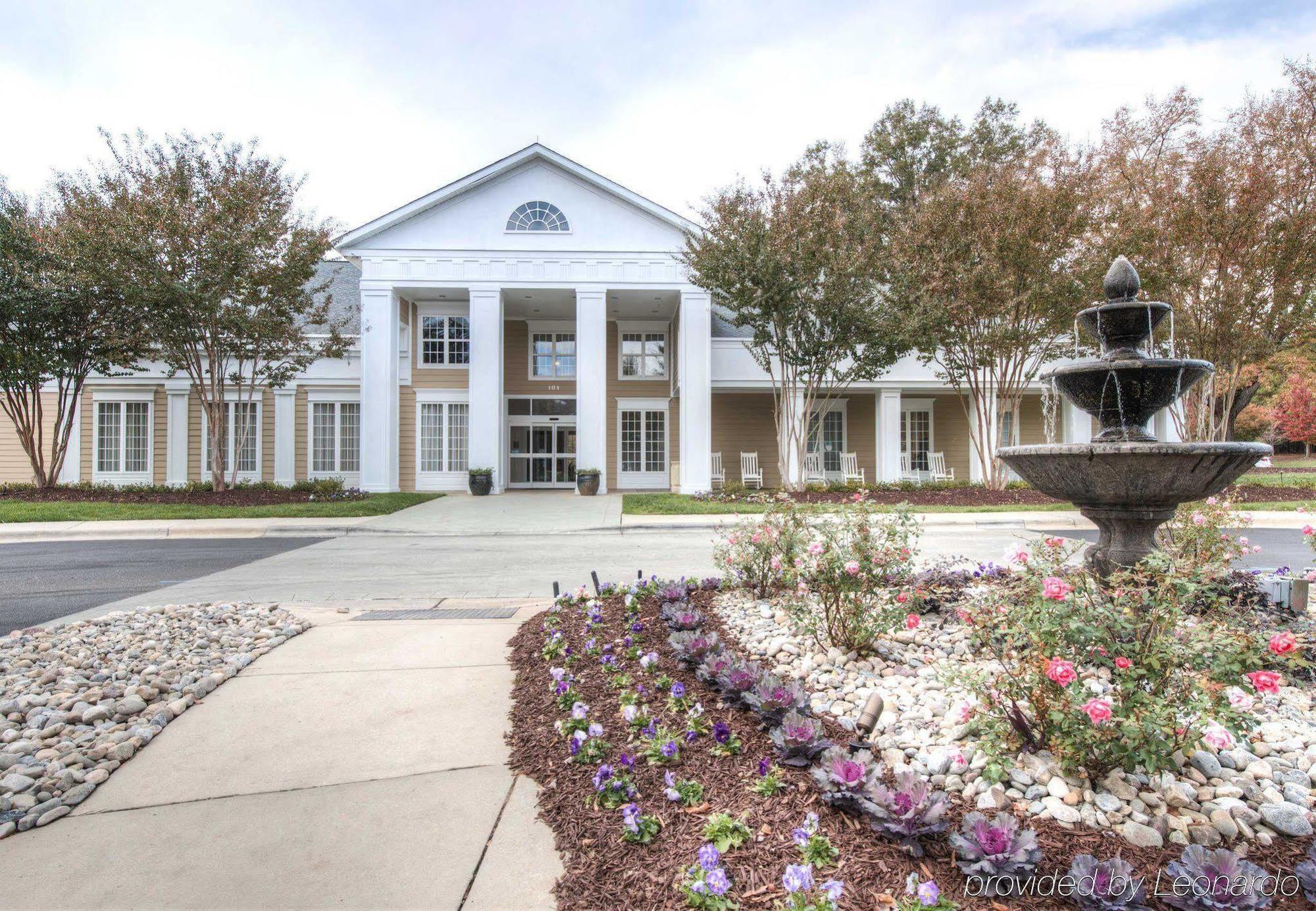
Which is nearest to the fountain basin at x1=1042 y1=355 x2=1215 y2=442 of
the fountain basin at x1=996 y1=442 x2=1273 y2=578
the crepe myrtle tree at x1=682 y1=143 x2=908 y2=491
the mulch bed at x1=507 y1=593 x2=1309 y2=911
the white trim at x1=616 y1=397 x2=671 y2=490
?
the fountain basin at x1=996 y1=442 x2=1273 y2=578

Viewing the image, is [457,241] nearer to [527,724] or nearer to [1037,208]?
[1037,208]

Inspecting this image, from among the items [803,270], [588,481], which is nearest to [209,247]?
[588,481]

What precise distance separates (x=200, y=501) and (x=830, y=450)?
1772cm

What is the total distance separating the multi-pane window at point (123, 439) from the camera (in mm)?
20250

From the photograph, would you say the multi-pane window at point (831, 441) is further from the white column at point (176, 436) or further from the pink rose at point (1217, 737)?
the pink rose at point (1217, 737)

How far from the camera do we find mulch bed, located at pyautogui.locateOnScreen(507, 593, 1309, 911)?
6.28 ft

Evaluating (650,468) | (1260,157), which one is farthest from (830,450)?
(1260,157)

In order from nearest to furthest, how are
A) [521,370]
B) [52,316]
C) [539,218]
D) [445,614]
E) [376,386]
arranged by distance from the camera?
1. [445,614]
2. [52,316]
3. [376,386]
4. [539,218]
5. [521,370]

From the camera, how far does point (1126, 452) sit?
4066 millimetres

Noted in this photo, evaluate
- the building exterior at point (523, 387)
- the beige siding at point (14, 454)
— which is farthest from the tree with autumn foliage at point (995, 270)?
the beige siding at point (14, 454)

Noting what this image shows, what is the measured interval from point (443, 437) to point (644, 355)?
22.5 ft

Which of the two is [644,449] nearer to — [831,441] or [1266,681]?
[831,441]

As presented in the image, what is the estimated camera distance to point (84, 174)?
49.9 feet

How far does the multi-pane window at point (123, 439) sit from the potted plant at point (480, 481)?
10.8m
